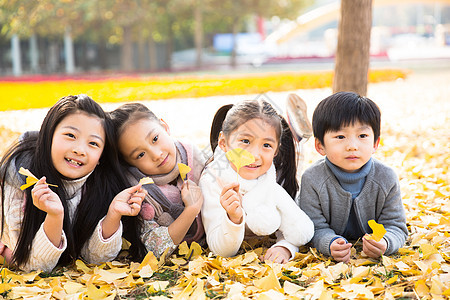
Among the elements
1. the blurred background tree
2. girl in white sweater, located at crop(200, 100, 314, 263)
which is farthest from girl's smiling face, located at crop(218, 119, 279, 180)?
the blurred background tree

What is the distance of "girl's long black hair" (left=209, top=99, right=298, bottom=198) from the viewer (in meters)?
2.63

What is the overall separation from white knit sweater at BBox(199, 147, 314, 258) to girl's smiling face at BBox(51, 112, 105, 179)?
59 cm

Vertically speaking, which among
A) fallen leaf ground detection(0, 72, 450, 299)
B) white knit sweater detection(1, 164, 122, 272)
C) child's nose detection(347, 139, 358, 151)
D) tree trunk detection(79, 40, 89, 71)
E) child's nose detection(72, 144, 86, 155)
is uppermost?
tree trunk detection(79, 40, 89, 71)

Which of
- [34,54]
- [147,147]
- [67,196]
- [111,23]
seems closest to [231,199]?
[147,147]

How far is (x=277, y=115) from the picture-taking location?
8.80 feet

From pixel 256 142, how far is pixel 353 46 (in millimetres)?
3010

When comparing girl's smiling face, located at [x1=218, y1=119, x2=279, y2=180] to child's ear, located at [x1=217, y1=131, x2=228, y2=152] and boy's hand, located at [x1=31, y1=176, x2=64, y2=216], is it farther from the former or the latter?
boy's hand, located at [x1=31, y1=176, x2=64, y2=216]

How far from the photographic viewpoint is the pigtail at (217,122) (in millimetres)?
2887

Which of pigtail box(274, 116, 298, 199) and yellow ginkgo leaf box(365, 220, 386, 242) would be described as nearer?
yellow ginkgo leaf box(365, 220, 386, 242)

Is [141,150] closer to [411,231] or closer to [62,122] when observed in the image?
[62,122]

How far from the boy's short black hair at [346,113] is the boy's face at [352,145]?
27mm

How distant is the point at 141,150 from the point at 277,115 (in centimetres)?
73

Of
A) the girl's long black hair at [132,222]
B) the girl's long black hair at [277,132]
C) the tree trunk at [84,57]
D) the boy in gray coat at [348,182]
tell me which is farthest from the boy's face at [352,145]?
the tree trunk at [84,57]

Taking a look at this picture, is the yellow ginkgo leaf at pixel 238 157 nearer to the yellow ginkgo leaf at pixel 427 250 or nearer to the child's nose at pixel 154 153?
the child's nose at pixel 154 153
